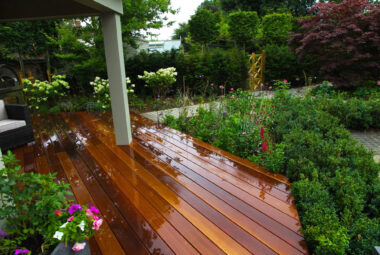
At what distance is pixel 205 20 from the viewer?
38.3ft

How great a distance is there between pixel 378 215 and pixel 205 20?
11303mm

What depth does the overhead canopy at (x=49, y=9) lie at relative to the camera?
3.01 metres

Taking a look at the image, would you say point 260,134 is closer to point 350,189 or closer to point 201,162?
point 201,162

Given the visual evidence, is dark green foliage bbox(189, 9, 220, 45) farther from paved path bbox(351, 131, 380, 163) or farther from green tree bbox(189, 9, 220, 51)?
paved path bbox(351, 131, 380, 163)

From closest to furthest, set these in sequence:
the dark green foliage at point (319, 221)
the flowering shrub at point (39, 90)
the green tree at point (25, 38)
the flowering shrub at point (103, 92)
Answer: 1. the dark green foliage at point (319, 221)
2. the flowering shrub at point (103, 92)
3. the flowering shrub at point (39, 90)
4. the green tree at point (25, 38)

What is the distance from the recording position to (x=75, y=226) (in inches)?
48.3

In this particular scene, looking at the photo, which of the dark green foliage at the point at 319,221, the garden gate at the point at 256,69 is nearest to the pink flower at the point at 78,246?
the dark green foliage at the point at 319,221

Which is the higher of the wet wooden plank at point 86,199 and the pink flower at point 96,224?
the pink flower at point 96,224

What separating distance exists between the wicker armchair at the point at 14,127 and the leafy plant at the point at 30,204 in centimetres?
264

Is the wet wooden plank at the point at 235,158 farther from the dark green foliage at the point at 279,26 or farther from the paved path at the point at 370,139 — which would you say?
the dark green foliage at the point at 279,26

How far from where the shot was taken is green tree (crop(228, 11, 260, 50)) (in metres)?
11.6

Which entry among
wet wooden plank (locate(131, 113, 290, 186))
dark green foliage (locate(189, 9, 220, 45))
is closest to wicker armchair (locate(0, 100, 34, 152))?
wet wooden plank (locate(131, 113, 290, 186))

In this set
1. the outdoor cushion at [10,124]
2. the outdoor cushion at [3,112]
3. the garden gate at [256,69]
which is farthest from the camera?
the garden gate at [256,69]

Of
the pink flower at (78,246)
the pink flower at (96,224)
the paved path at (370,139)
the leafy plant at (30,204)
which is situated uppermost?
the leafy plant at (30,204)
